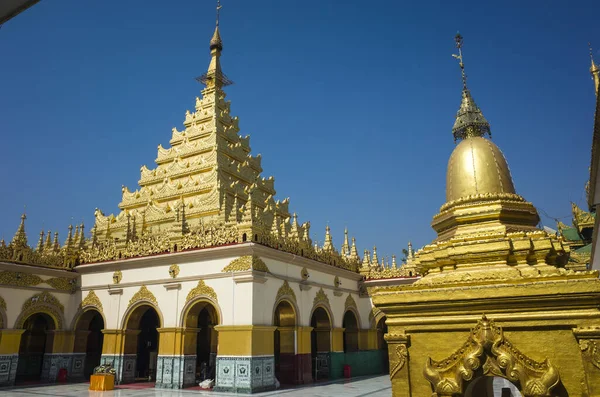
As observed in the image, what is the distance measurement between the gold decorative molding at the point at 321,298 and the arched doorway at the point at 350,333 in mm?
2705

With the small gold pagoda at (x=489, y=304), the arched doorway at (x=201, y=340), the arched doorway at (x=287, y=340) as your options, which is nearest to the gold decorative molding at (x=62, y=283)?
the arched doorway at (x=201, y=340)

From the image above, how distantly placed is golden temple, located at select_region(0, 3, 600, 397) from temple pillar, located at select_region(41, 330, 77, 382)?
5 centimetres

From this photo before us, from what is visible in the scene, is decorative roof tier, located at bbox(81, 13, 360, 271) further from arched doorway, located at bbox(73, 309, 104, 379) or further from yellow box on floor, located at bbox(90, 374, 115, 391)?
yellow box on floor, located at bbox(90, 374, 115, 391)

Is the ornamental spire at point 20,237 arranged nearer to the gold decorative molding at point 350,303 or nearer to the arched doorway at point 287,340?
the arched doorway at point 287,340

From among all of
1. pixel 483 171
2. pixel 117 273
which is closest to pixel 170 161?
pixel 117 273

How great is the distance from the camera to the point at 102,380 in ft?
51.9

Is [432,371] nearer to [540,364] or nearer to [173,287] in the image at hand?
[540,364]

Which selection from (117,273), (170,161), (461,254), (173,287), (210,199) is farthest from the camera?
(170,161)

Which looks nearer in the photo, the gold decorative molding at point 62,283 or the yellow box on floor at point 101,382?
the yellow box on floor at point 101,382

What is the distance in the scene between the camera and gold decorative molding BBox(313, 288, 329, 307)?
19.0 meters

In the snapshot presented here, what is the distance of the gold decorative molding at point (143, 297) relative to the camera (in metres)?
17.3

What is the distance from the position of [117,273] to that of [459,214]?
16.6 meters

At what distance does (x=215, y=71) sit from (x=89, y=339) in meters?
16.9

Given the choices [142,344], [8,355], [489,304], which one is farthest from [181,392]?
[489,304]
